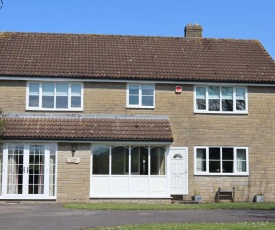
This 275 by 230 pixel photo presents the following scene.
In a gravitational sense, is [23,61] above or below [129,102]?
above

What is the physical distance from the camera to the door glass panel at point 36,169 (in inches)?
1013

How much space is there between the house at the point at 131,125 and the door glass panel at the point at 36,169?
0.16ft

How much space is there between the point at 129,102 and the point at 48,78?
4.35 meters

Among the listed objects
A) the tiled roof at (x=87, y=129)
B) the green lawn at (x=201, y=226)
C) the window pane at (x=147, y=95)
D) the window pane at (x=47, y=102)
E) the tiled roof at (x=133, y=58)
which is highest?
the tiled roof at (x=133, y=58)

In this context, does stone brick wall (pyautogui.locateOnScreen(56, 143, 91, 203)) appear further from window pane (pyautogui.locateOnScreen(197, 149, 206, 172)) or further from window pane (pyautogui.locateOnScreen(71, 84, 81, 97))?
window pane (pyautogui.locateOnScreen(197, 149, 206, 172))

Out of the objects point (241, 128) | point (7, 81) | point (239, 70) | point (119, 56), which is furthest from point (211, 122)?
point (7, 81)

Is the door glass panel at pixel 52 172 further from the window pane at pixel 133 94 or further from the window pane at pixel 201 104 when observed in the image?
the window pane at pixel 201 104

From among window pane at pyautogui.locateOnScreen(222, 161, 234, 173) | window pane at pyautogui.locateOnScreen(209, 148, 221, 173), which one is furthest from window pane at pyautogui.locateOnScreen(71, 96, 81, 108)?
window pane at pyautogui.locateOnScreen(222, 161, 234, 173)

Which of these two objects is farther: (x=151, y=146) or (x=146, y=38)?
(x=146, y=38)

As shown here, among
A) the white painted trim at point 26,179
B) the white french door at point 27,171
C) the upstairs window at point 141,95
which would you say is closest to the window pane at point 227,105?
the upstairs window at point 141,95

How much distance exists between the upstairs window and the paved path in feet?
25.9

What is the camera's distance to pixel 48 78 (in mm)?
27203

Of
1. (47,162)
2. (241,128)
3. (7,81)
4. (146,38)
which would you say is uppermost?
(146,38)

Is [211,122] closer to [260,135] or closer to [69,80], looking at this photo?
[260,135]
